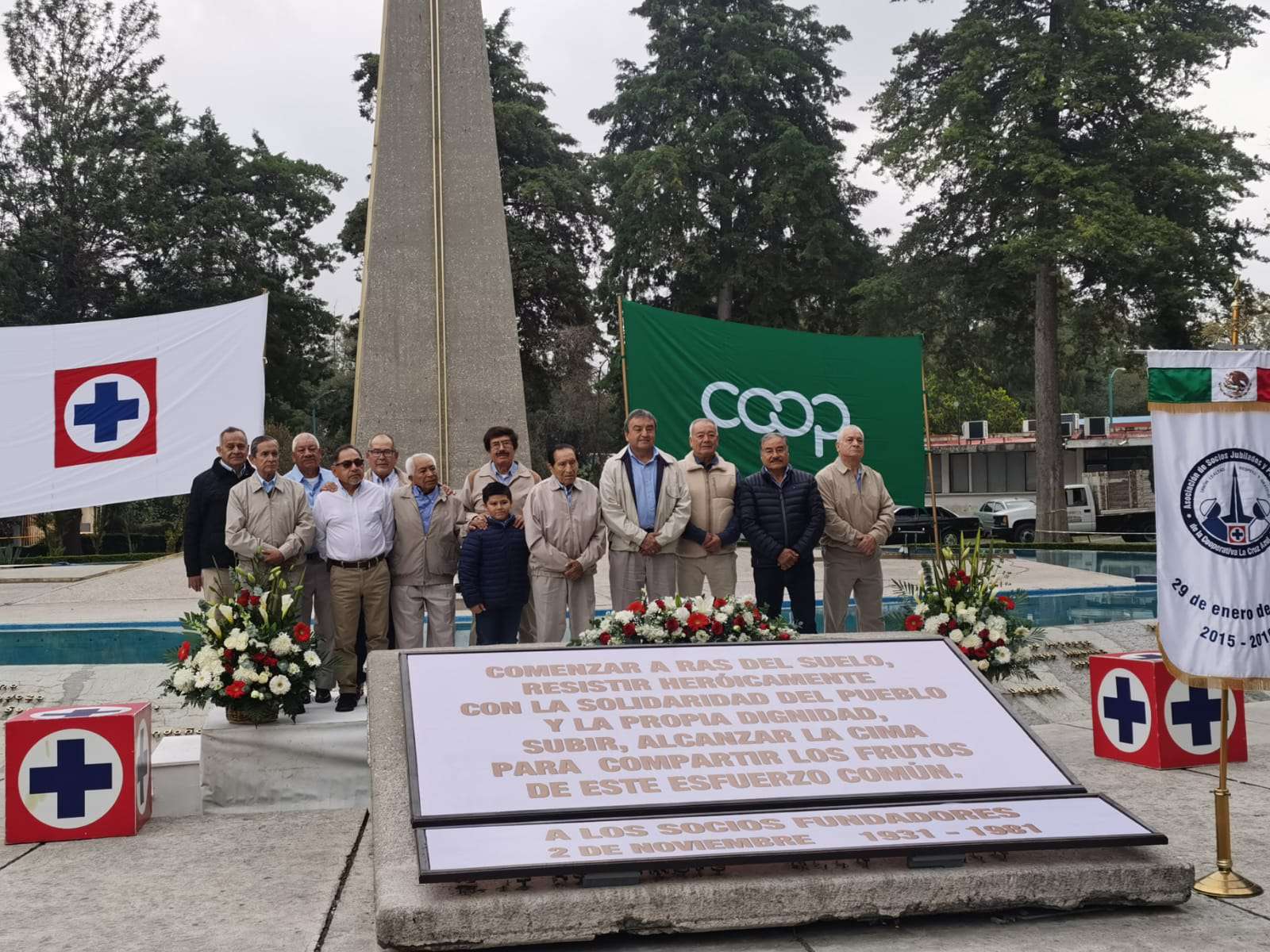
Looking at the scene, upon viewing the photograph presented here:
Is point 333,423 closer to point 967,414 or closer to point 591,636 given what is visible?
point 967,414

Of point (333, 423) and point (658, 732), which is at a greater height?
point (333, 423)

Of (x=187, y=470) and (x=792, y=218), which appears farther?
(x=792, y=218)

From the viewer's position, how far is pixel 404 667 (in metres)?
4.89

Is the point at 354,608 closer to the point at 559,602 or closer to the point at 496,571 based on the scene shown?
the point at 496,571

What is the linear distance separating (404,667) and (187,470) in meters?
3.41

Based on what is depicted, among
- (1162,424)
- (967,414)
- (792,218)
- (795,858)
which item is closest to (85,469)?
(795,858)

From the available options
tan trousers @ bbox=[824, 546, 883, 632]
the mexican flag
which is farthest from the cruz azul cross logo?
the mexican flag

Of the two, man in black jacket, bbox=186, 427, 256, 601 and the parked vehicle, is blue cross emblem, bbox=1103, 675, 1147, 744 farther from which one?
the parked vehicle

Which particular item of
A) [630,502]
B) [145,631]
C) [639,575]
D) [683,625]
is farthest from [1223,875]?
[145,631]

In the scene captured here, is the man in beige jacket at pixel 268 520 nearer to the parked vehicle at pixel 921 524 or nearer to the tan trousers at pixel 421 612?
the tan trousers at pixel 421 612

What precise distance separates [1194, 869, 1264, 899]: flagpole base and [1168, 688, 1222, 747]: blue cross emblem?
6.78 feet

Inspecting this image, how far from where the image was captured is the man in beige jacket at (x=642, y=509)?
6.94 meters

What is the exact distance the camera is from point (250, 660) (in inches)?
224

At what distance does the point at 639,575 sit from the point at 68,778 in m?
3.13
